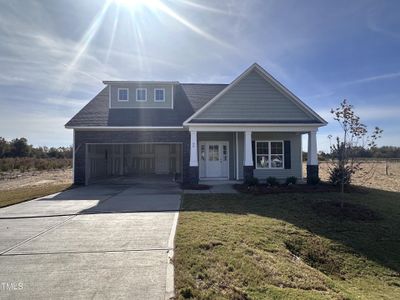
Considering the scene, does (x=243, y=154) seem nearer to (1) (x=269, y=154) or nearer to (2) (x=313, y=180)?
(1) (x=269, y=154)

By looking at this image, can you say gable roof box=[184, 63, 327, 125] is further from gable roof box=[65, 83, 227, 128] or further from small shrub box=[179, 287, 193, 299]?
small shrub box=[179, 287, 193, 299]

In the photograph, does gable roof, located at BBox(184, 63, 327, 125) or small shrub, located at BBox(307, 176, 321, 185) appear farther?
gable roof, located at BBox(184, 63, 327, 125)

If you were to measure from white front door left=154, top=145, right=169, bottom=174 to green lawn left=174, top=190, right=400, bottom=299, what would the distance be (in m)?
12.6

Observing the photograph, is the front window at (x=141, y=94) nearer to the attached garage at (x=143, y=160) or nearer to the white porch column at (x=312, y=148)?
the attached garage at (x=143, y=160)

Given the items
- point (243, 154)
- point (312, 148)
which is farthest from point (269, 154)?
point (312, 148)

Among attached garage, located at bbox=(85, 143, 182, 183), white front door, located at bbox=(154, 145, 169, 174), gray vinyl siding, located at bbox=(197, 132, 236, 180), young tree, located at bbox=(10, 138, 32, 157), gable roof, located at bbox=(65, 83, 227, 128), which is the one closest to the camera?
gable roof, located at bbox=(65, 83, 227, 128)

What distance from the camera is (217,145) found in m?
17.8

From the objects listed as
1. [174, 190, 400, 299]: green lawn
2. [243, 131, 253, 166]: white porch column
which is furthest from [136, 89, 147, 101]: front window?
[174, 190, 400, 299]: green lawn

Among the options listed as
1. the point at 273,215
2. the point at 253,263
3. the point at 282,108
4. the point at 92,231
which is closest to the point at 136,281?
the point at 253,263

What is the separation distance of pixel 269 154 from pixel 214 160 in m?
3.44

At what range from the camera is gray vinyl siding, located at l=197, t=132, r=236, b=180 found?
1761cm

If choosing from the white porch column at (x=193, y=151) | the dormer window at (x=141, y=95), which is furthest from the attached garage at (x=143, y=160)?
the white porch column at (x=193, y=151)

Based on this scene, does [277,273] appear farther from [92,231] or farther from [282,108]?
[282,108]

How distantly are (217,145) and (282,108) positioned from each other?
448 cm
